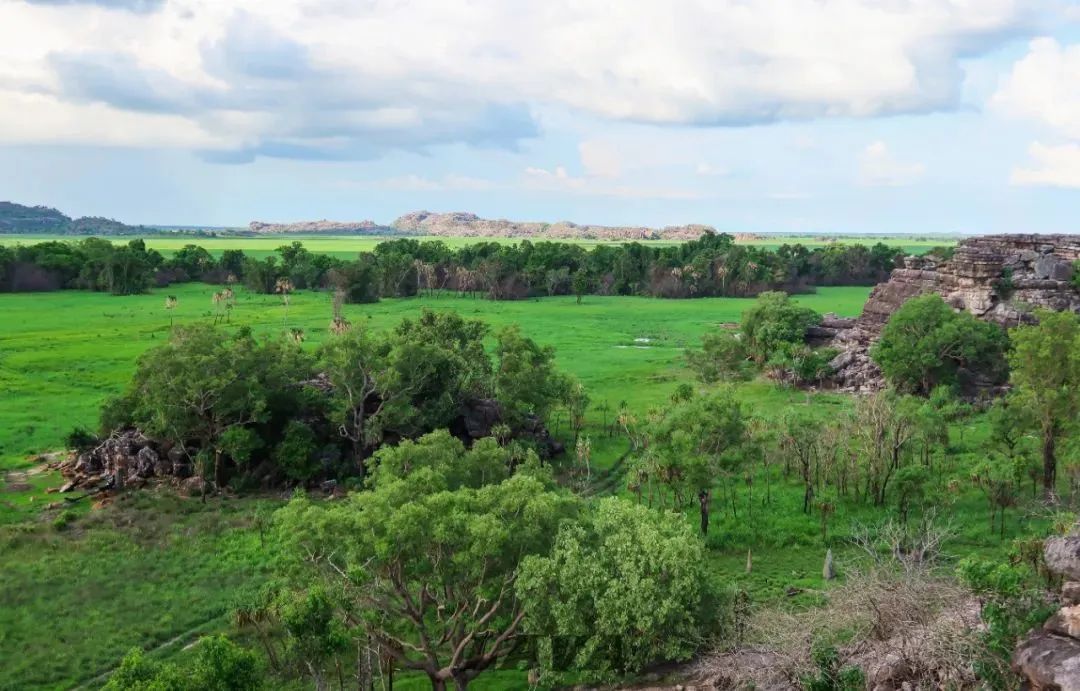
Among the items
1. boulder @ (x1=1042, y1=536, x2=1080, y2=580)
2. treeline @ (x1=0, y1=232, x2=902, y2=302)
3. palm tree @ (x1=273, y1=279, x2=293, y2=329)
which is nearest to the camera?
boulder @ (x1=1042, y1=536, x2=1080, y2=580)

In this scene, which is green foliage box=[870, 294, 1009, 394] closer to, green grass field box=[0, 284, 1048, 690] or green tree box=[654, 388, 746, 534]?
green grass field box=[0, 284, 1048, 690]

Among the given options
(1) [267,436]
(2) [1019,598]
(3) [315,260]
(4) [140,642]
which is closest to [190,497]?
(1) [267,436]

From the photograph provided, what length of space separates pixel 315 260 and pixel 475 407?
95.7m

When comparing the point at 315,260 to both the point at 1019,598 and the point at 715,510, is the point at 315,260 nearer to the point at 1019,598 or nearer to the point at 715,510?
the point at 715,510

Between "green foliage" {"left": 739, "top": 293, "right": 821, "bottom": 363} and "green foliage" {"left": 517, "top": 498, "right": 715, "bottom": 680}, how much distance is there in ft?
156

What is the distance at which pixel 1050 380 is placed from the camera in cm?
3703

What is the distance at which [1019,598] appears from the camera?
55.2 ft

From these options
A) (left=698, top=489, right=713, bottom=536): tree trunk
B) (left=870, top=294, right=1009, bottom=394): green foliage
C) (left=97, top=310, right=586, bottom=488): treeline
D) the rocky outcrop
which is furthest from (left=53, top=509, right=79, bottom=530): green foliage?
(left=870, top=294, right=1009, bottom=394): green foliage

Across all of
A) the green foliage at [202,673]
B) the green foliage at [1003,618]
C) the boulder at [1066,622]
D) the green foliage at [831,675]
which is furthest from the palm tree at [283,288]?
the boulder at [1066,622]

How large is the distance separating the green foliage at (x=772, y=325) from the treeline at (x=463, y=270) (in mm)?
56408

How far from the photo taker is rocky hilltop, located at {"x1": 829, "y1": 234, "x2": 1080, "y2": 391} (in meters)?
62.2

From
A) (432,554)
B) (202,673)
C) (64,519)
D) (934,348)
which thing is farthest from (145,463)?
(934,348)

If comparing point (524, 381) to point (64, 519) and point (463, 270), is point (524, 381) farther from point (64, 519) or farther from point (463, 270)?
point (463, 270)

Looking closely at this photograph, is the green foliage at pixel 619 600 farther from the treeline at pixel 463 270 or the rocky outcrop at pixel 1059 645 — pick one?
the treeline at pixel 463 270
